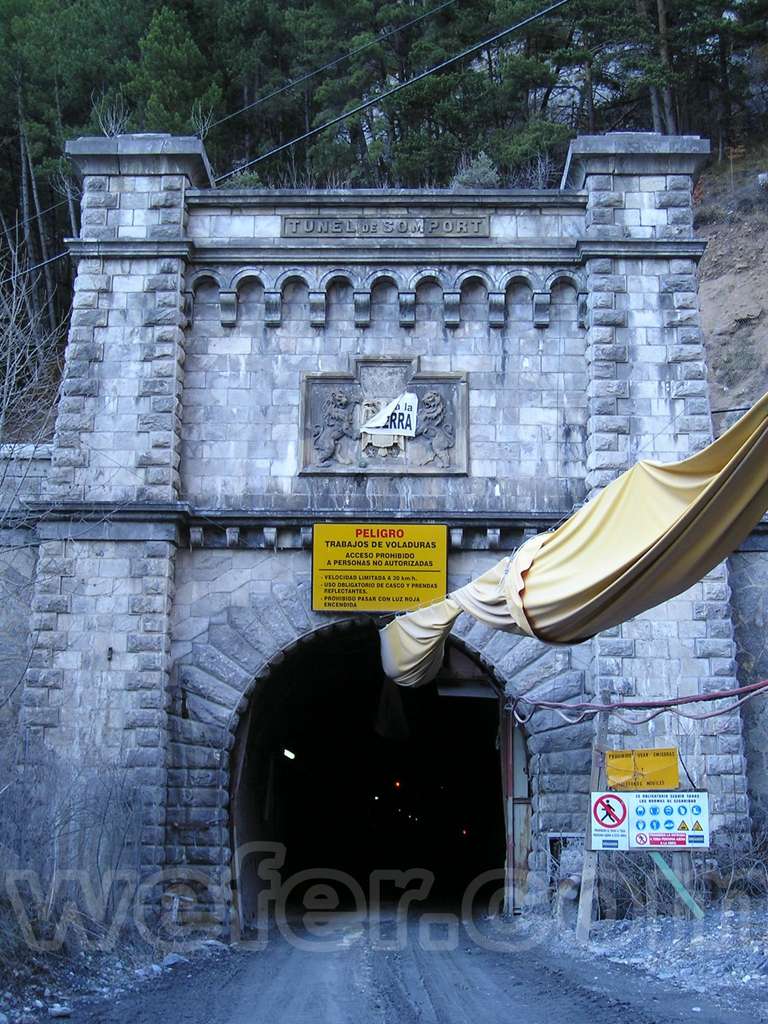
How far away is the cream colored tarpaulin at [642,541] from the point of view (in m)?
6.14

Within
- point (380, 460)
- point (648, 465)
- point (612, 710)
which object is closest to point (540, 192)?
point (380, 460)

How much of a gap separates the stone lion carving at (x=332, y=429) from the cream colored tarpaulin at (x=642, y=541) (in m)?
6.18

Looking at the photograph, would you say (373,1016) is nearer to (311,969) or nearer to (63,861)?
(311,969)

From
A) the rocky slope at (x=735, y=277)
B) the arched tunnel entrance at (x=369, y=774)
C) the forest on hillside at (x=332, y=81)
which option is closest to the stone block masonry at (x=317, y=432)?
the arched tunnel entrance at (x=369, y=774)

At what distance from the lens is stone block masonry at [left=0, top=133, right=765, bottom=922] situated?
13.7 meters

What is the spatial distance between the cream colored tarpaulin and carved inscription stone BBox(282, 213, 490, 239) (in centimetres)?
785

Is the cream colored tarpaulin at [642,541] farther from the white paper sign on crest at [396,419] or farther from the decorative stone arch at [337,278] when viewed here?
the decorative stone arch at [337,278]

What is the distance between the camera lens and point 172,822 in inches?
534

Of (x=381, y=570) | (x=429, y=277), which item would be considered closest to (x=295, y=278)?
→ (x=429, y=277)

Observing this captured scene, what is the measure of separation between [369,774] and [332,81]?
16651mm

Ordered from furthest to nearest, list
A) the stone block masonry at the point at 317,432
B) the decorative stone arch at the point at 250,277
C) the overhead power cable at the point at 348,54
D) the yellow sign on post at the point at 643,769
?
the overhead power cable at the point at 348,54, the decorative stone arch at the point at 250,277, the stone block masonry at the point at 317,432, the yellow sign on post at the point at 643,769

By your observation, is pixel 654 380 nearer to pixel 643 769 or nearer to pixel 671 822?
pixel 643 769

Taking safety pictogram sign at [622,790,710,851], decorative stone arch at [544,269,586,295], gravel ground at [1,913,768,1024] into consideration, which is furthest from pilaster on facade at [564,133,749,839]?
gravel ground at [1,913,768,1024]

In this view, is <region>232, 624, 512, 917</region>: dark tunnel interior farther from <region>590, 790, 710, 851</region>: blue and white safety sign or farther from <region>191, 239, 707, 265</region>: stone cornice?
<region>191, 239, 707, 265</region>: stone cornice
